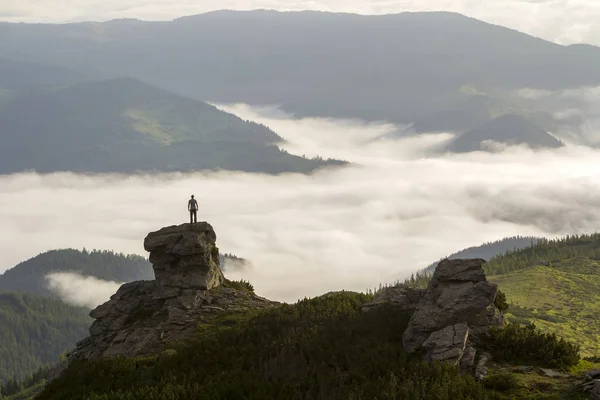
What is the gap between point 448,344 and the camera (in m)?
36.5

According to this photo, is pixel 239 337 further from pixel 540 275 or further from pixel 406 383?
pixel 540 275

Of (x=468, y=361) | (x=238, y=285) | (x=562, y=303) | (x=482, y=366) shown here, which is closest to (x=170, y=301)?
(x=238, y=285)

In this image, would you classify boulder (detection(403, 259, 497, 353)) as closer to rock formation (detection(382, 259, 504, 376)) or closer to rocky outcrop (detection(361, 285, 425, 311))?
rock formation (detection(382, 259, 504, 376))

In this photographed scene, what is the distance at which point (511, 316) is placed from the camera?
468 feet

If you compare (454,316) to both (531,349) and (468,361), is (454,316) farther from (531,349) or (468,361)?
(531,349)

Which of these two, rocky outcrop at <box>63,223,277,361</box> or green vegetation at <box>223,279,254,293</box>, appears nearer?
rocky outcrop at <box>63,223,277,361</box>

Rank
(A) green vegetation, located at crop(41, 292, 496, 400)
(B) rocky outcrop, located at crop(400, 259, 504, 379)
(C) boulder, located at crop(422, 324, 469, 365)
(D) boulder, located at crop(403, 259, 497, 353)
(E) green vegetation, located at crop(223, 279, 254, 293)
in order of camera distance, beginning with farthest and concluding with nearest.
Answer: (E) green vegetation, located at crop(223, 279, 254, 293)
(D) boulder, located at crop(403, 259, 497, 353)
(B) rocky outcrop, located at crop(400, 259, 504, 379)
(C) boulder, located at crop(422, 324, 469, 365)
(A) green vegetation, located at crop(41, 292, 496, 400)

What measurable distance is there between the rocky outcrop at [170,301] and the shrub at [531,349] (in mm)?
22501

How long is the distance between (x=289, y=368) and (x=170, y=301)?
68.6ft

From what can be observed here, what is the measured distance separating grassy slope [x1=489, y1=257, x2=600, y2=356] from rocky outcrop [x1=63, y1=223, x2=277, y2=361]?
7302 cm

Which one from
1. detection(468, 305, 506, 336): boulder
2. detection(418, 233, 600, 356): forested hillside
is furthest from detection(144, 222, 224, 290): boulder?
detection(418, 233, 600, 356): forested hillside

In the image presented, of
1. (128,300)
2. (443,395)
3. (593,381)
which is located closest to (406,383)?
(443,395)

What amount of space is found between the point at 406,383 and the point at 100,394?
1804cm

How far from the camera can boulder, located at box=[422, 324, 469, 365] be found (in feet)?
117
